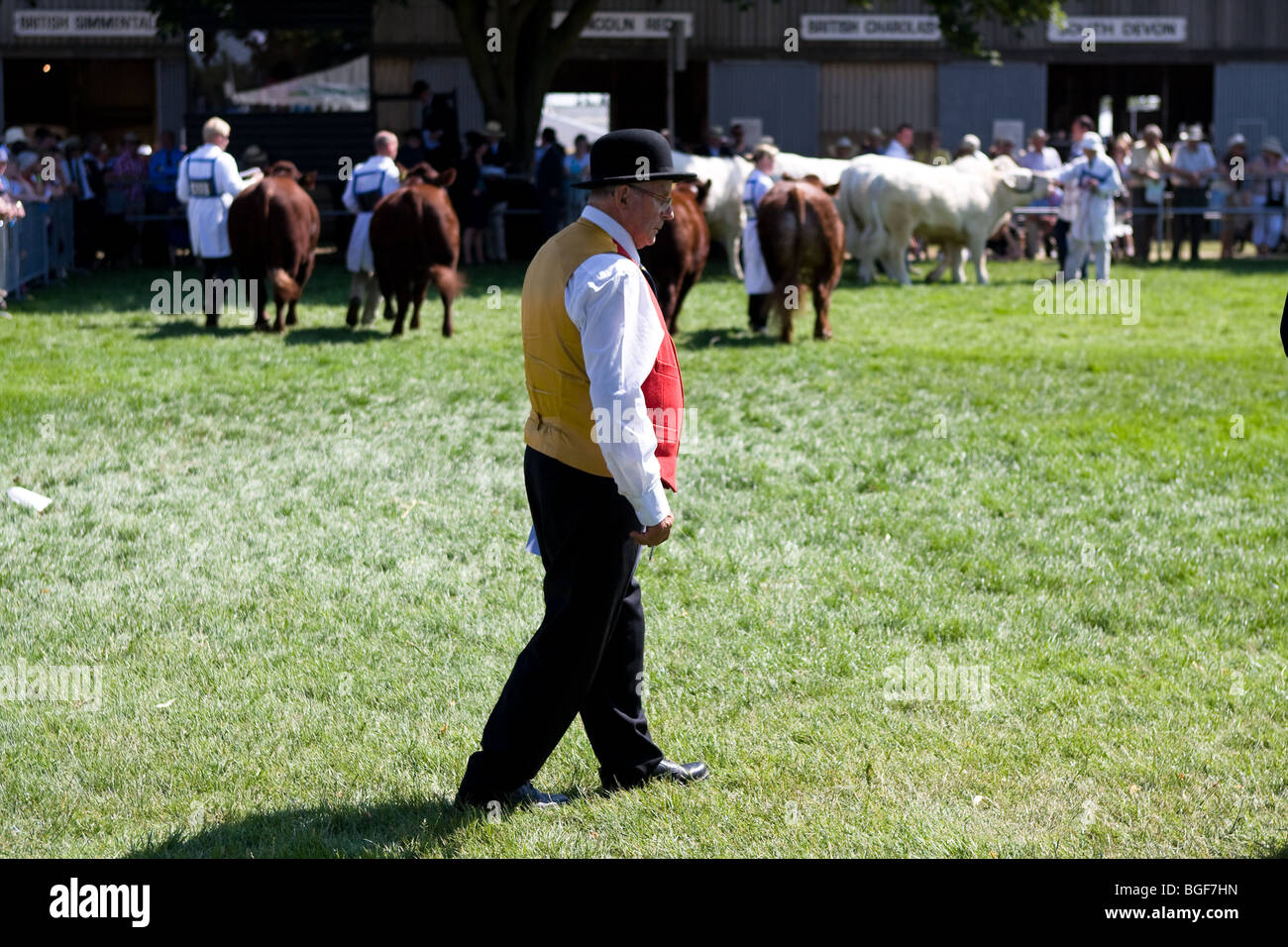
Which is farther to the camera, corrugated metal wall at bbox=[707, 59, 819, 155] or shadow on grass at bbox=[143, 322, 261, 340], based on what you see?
corrugated metal wall at bbox=[707, 59, 819, 155]

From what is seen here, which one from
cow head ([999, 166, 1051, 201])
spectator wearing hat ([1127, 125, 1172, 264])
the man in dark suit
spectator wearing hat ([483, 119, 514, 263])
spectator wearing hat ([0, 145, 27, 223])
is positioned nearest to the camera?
spectator wearing hat ([0, 145, 27, 223])

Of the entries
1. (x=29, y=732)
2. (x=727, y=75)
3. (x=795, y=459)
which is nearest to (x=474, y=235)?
(x=727, y=75)

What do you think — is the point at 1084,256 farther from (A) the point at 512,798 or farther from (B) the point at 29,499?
(A) the point at 512,798

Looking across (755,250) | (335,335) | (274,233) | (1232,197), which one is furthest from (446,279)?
(1232,197)

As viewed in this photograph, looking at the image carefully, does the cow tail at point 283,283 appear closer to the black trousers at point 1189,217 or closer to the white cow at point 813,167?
the white cow at point 813,167

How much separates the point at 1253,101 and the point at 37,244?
2699 cm

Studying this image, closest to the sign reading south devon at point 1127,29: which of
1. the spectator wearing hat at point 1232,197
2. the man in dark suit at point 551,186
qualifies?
the spectator wearing hat at point 1232,197

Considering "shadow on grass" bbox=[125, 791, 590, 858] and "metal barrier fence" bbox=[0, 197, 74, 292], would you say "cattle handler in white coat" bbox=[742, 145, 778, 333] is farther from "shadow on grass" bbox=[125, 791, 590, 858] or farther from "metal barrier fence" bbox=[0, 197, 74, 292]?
"shadow on grass" bbox=[125, 791, 590, 858]

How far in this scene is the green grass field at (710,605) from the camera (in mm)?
4391

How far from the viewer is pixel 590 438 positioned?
407cm

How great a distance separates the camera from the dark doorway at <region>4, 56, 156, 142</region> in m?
31.4

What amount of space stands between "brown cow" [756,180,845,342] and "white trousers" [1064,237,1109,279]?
6.09 meters

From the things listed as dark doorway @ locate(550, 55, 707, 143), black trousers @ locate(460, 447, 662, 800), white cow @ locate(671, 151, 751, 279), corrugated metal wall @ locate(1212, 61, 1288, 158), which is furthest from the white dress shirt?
corrugated metal wall @ locate(1212, 61, 1288, 158)

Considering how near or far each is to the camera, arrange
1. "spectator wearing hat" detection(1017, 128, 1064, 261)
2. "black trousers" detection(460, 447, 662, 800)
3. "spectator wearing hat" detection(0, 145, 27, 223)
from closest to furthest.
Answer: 1. "black trousers" detection(460, 447, 662, 800)
2. "spectator wearing hat" detection(0, 145, 27, 223)
3. "spectator wearing hat" detection(1017, 128, 1064, 261)
